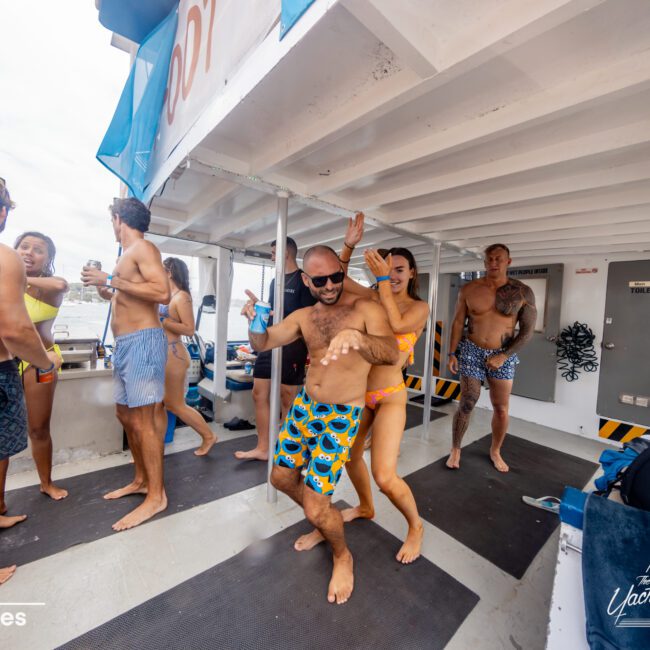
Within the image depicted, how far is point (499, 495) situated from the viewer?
8.59 ft

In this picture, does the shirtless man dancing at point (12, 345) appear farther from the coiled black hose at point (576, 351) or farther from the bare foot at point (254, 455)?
the coiled black hose at point (576, 351)

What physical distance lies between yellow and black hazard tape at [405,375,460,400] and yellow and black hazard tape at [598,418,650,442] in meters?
1.82

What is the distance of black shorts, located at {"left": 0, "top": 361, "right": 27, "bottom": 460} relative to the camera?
1511mm

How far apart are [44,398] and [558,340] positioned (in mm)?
5666

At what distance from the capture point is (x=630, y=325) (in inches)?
150

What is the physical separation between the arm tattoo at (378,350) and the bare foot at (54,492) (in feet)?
8.18

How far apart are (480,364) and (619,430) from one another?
2.47 meters

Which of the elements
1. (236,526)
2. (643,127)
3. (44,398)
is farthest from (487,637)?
(44,398)

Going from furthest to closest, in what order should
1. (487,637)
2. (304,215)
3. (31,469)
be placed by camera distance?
(304,215) < (31,469) < (487,637)

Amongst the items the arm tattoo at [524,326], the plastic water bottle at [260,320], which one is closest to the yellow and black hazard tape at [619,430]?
the arm tattoo at [524,326]

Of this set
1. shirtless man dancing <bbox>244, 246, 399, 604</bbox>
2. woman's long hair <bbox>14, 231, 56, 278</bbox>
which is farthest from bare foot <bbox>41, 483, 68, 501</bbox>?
shirtless man dancing <bbox>244, 246, 399, 604</bbox>

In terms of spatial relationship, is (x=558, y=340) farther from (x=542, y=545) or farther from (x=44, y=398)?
(x=44, y=398)

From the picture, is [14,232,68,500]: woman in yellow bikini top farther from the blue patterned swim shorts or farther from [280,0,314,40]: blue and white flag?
the blue patterned swim shorts

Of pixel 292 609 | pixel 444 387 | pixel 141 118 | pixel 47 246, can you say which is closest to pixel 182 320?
pixel 47 246
